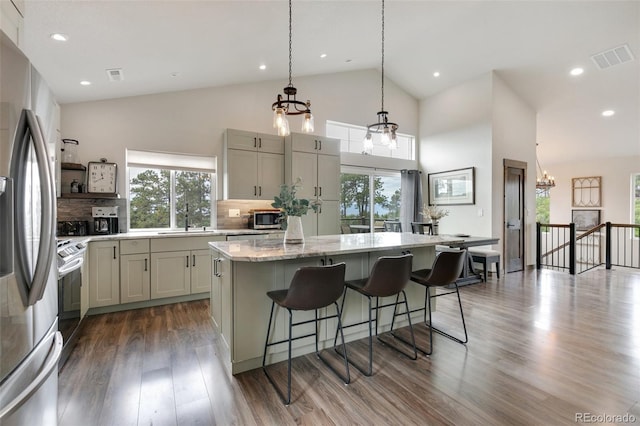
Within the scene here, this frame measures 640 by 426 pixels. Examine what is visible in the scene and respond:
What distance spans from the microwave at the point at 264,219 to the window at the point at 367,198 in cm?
168

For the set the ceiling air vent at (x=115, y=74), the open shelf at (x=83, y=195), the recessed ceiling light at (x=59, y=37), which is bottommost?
the open shelf at (x=83, y=195)

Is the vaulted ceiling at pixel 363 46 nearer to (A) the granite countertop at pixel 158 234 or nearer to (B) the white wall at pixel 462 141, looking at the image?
(B) the white wall at pixel 462 141

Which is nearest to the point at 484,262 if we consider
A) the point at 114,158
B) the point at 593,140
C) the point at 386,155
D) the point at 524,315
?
→ the point at 524,315

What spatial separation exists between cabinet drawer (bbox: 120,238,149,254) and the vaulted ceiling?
1.93m

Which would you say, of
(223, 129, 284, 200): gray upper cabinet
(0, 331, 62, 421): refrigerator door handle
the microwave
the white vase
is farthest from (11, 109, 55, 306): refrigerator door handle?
the microwave

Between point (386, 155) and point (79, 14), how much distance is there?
5.58 metres

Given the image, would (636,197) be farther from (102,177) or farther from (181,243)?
(102,177)

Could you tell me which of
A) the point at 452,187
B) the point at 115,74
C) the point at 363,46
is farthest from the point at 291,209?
the point at 452,187

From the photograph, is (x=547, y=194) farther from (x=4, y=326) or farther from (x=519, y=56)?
(x=4, y=326)

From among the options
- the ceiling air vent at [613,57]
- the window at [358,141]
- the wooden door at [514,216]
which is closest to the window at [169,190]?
the window at [358,141]

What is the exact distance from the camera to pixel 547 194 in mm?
9672

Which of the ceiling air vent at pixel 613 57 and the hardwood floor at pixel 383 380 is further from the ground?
the ceiling air vent at pixel 613 57
